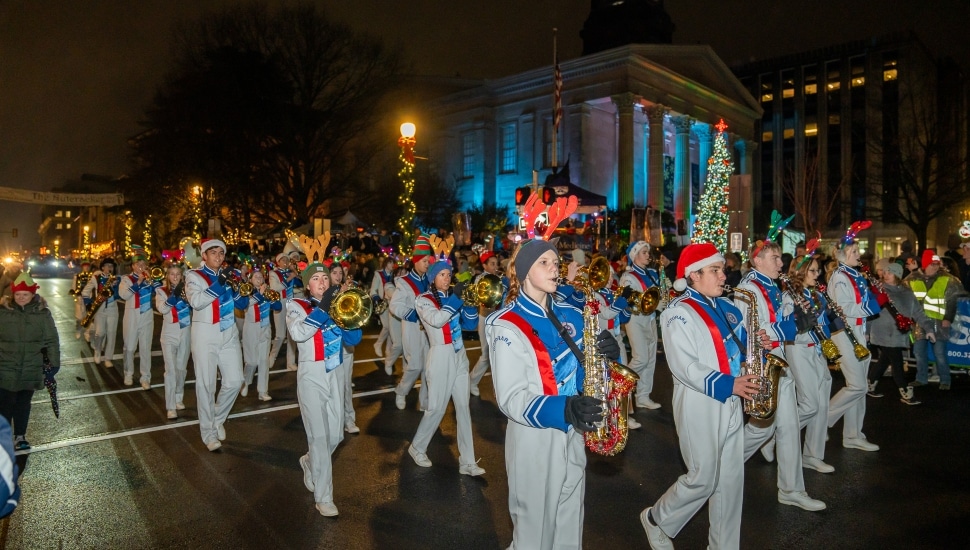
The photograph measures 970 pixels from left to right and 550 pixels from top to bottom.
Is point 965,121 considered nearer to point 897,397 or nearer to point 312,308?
point 897,397

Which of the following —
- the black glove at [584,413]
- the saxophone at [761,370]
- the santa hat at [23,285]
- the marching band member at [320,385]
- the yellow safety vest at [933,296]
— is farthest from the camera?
the yellow safety vest at [933,296]

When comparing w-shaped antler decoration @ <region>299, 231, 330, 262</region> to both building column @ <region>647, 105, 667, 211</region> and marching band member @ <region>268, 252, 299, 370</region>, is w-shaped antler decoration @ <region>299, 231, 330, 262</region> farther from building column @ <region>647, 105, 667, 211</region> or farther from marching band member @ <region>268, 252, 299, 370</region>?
building column @ <region>647, 105, 667, 211</region>

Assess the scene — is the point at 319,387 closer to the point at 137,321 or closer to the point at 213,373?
the point at 213,373

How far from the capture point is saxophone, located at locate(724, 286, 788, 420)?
4402 mm

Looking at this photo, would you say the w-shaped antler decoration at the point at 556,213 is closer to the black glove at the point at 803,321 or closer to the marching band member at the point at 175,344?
the black glove at the point at 803,321

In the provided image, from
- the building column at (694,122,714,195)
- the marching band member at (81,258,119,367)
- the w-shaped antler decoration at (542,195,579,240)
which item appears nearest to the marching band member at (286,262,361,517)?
the w-shaped antler decoration at (542,195,579,240)

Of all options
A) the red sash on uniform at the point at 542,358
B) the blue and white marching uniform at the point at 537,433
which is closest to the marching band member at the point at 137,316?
the blue and white marching uniform at the point at 537,433

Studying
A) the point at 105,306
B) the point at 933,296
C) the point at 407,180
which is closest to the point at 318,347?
the point at 933,296

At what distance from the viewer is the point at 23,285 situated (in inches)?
278

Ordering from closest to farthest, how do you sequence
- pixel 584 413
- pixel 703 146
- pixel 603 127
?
pixel 584 413
pixel 603 127
pixel 703 146

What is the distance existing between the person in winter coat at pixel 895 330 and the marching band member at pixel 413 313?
21.2 feet

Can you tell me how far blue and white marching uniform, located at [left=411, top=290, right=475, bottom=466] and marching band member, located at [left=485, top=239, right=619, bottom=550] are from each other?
9.25ft

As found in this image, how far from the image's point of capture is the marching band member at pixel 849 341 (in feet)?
22.1

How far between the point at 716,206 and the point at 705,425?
30454 mm
